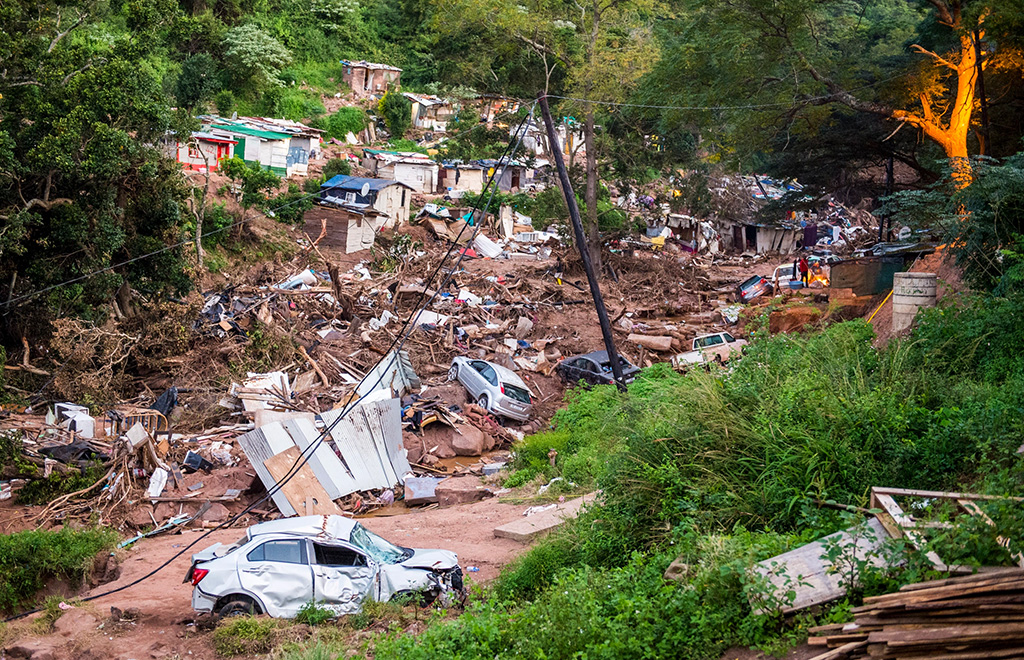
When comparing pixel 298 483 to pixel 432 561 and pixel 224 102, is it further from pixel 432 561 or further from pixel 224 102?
pixel 224 102

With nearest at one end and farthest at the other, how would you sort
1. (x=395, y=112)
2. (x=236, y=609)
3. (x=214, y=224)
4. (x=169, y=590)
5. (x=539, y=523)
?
1. (x=236, y=609)
2. (x=169, y=590)
3. (x=539, y=523)
4. (x=214, y=224)
5. (x=395, y=112)

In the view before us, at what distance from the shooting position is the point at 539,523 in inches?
482

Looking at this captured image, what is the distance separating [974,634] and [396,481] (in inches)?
500

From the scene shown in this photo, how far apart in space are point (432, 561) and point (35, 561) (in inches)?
241

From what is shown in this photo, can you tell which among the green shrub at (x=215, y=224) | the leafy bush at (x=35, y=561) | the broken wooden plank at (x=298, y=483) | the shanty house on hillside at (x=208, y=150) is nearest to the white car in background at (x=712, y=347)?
the broken wooden plank at (x=298, y=483)

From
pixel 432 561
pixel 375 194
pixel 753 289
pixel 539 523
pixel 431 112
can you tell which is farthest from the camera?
pixel 431 112

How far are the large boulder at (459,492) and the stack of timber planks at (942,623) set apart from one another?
34.0 ft

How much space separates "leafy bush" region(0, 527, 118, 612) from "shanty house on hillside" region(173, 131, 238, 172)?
24870 millimetres

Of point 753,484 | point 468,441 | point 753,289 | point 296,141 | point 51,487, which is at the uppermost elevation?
point 296,141

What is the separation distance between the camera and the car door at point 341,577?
9.71 m

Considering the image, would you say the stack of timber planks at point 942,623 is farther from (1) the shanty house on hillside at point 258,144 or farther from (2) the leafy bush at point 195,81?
(2) the leafy bush at point 195,81

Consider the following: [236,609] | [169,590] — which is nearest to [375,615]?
[236,609]

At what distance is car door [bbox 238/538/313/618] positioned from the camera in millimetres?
9531

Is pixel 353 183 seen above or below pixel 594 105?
below
